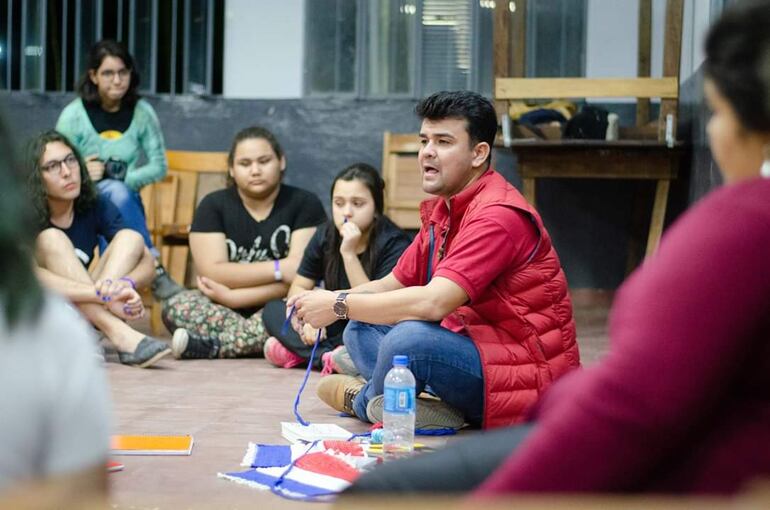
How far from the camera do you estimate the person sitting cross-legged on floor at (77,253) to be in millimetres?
4547

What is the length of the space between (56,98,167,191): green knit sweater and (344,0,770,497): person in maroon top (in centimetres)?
464

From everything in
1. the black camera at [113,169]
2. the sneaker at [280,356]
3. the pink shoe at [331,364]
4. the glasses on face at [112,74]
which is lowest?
the sneaker at [280,356]

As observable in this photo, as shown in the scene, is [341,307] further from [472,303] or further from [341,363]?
[341,363]

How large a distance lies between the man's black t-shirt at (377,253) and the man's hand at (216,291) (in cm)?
61

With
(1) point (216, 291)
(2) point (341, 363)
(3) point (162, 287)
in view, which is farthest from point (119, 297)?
(2) point (341, 363)

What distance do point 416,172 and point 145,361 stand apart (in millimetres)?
2558

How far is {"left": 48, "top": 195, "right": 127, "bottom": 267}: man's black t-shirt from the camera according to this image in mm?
4820

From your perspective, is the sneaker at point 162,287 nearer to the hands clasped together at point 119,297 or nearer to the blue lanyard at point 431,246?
the hands clasped together at point 119,297

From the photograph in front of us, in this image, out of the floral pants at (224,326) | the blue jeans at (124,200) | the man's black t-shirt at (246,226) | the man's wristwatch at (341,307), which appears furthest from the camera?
the blue jeans at (124,200)

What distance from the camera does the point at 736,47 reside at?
113 centimetres

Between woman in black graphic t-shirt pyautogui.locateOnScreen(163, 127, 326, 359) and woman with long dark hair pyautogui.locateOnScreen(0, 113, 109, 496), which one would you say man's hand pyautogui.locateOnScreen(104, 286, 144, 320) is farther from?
woman with long dark hair pyautogui.locateOnScreen(0, 113, 109, 496)

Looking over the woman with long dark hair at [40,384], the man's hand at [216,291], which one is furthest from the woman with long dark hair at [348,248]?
the woman with long dark hair at [40,384]

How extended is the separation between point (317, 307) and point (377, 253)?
4.54ft

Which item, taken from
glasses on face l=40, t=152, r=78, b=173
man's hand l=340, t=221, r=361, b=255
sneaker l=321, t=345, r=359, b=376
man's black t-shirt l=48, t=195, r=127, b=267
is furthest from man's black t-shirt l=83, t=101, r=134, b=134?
sneaker l=321, t=345, r=359, b=376
